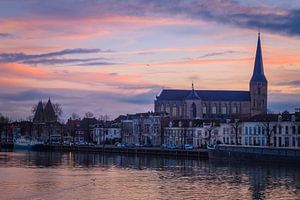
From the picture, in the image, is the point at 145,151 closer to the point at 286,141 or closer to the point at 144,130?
the point at 286,141

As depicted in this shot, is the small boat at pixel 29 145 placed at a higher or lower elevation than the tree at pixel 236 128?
lower

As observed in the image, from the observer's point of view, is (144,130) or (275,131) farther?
(144,130)

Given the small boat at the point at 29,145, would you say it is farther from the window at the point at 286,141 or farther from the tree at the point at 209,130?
the window at the point at 286,141

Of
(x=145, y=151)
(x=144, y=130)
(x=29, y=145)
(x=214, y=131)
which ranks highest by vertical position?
(x=144, y=130)

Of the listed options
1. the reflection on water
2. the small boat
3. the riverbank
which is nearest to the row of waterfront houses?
the riverbank

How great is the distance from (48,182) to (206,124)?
99.3 meters

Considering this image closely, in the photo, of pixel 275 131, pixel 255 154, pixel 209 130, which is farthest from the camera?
pixel 209 130

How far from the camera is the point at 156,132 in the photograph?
178 meters

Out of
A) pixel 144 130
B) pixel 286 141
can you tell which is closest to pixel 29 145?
pixel 144 130

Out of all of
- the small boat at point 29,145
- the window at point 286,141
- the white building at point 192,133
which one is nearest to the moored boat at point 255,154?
the window at point 286,141

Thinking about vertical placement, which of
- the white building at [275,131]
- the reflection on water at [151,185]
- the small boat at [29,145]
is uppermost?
the white building at [275,131]

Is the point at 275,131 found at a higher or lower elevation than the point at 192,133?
lower

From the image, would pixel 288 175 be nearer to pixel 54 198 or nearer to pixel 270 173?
pixel 270 173

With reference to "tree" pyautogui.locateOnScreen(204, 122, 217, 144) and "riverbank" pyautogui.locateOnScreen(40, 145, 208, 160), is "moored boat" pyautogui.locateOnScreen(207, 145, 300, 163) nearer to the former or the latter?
"riverbank" pyautogui.locateOnScreen(40, 145, 208, 160)
